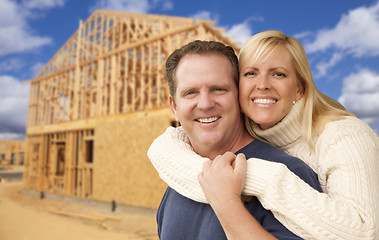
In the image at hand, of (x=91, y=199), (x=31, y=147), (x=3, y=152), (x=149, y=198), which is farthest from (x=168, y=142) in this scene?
(x=3, y=152)

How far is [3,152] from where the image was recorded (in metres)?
40.8

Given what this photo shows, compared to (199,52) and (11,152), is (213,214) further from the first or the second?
(11,152)

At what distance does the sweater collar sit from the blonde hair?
0.04m

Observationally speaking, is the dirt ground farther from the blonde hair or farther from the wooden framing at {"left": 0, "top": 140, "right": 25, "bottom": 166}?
the wooden framing at {"left": 0, "top": 140, "right": 25, "bottom": 166}

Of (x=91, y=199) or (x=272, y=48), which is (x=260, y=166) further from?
(x=91, y=199)

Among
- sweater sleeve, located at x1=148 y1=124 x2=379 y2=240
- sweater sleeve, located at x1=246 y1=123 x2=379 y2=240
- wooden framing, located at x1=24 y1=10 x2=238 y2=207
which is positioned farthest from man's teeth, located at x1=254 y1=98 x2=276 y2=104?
wooden framing, located at x1=24 y1=10 x2=238 y2=207

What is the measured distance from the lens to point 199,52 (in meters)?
→ 1.72

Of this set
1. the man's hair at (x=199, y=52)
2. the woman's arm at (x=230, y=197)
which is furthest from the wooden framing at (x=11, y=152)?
the woman's arm at (x=230, y=197)

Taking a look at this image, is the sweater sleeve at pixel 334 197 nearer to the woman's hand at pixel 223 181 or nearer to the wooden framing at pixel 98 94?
the woman's hand at pixel 223 181

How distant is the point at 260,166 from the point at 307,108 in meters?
0.68

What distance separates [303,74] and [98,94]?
39.1 feet

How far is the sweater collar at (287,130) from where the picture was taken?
1.79 m

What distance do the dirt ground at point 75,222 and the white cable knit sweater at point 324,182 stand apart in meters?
7.57

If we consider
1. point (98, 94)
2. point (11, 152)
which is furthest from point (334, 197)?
point (11, 152)
